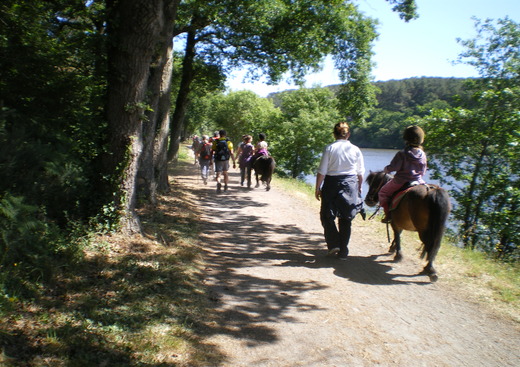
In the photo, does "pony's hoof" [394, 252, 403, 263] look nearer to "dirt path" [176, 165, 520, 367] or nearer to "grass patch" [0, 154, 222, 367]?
"dirt path" [176, 165, 520, 367]

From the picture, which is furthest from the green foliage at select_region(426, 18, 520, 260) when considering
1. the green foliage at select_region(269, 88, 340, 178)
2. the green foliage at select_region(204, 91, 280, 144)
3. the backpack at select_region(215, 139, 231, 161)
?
the green foliage at select_region(204, 91, 280, 144)

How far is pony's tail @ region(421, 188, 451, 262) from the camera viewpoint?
5234 millimetres

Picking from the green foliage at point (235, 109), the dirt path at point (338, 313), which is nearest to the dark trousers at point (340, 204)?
the dirt path at point (338, 313)

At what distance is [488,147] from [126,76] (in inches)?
437

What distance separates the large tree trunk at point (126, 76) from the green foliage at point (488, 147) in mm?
9160

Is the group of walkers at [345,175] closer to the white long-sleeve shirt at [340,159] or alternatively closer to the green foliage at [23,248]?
the white long-sleeve shirt at [340,159]

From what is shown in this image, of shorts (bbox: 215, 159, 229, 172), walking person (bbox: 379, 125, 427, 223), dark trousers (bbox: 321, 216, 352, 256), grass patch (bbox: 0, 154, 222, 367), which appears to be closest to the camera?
grass patch (bbox: 0, 154, 222, 367)

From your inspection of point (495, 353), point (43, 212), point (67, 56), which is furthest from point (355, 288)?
point (67, 56)

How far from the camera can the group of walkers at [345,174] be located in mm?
5922

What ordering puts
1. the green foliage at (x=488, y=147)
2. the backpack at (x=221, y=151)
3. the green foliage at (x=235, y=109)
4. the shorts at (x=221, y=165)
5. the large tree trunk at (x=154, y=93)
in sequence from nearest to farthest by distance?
the large tree trunk at (x=154, y=93), the green foliage at (x=488, y=147), the backpack at (x=221, y=151), the shorts at (x=221, y=165), the green foliage at (x=235, y=109)

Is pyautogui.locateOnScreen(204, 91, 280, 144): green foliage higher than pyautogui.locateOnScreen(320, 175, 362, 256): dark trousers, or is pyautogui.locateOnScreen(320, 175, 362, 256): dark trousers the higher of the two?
pyautogui.locateOnScreen(204, 91, 280, 144): green foliage

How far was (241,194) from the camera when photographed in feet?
44.0

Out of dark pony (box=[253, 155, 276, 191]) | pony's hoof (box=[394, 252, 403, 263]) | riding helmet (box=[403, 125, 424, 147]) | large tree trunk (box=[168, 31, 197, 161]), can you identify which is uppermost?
large tree trunk (box=[168, 31, 197, 161])

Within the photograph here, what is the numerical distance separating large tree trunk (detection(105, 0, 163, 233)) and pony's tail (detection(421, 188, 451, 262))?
4.37 m
